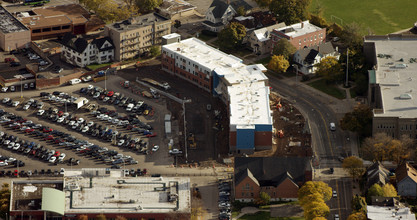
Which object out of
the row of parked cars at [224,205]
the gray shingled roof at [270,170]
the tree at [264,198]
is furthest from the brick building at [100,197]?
the tree at [264,198]

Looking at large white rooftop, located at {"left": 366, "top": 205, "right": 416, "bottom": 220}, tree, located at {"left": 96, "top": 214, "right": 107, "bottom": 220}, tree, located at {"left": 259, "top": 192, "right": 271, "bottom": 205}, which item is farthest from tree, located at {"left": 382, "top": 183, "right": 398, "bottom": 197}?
tree, located at {"left": 96, "top": 214, "right": 107, "bottom": 220}

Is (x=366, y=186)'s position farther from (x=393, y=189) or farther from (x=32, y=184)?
(x=32, y=184)

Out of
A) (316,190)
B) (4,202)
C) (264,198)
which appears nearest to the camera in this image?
(4,202)

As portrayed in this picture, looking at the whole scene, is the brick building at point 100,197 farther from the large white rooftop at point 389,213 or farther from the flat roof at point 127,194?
the large white rooftop at point 389,213

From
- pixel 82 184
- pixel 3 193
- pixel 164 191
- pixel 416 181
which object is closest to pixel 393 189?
pixel 416 181

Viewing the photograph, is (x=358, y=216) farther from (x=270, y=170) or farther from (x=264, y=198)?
(x=270, y=170)

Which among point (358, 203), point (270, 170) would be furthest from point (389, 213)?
point (270, 170)
